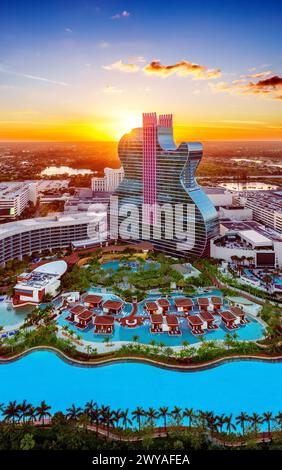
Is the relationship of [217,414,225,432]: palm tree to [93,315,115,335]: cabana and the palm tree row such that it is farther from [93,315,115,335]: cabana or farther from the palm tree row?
[93,315,115,335]: cabana

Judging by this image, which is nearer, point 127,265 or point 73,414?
point 73,414

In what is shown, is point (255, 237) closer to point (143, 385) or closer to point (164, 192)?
point (164, 192)

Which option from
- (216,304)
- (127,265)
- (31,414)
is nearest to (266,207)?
(127,265)

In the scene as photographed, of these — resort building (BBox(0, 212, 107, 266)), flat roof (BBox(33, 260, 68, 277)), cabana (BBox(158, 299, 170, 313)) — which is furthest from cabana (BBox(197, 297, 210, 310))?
resort building (BBox(0, 212, 107, 266))

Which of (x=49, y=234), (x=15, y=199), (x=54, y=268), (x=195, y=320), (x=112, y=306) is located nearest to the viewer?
(x=195, y=320)

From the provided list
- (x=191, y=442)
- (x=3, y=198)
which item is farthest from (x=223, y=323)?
(x=3, y=198)

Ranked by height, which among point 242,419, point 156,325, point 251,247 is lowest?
point 242,419
